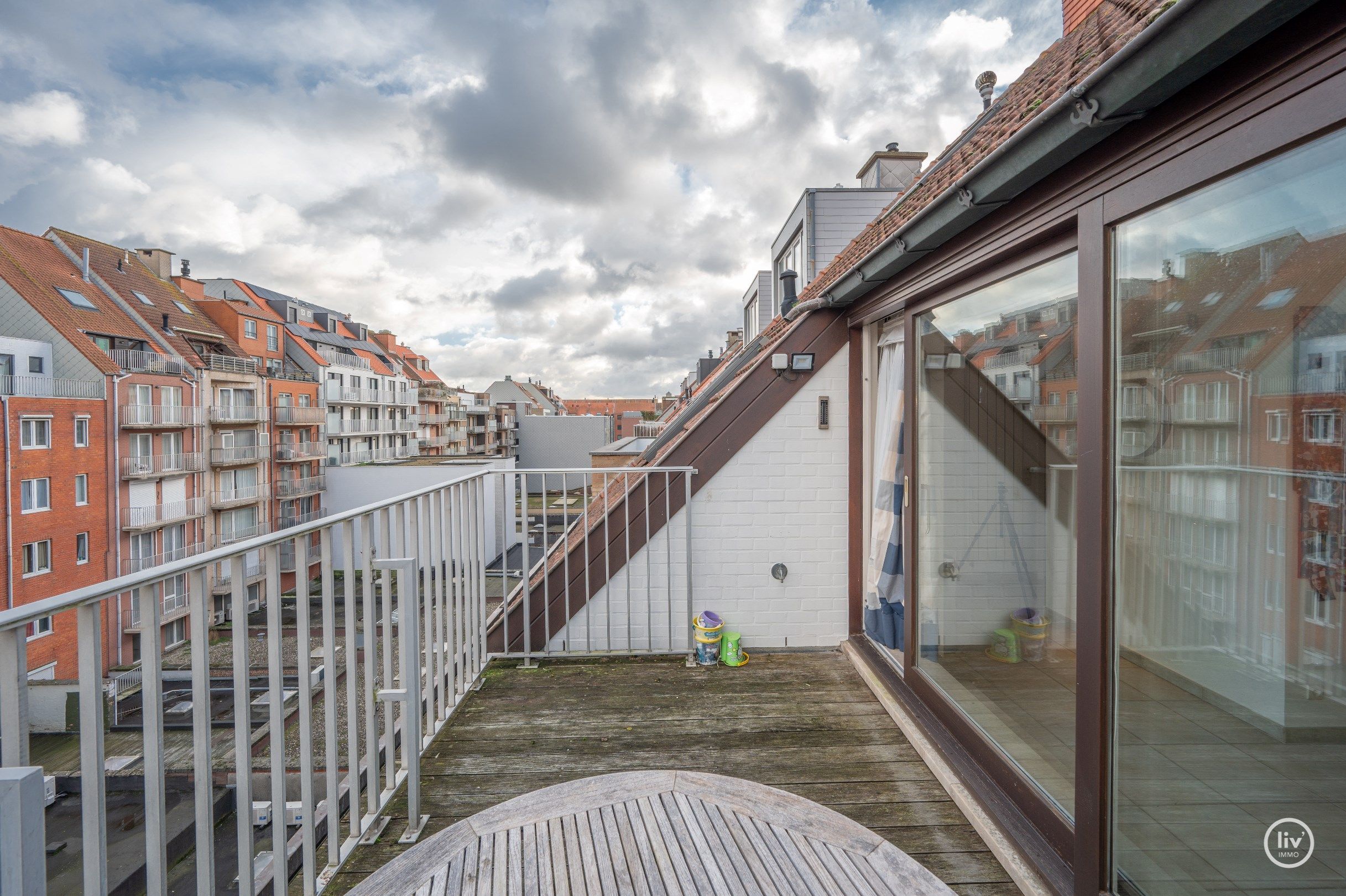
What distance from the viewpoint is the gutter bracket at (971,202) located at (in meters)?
1.96

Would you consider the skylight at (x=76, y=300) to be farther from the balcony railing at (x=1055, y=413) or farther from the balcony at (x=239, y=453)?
the balcony railing at (x=1055, y=413)

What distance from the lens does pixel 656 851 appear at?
71.4 inches

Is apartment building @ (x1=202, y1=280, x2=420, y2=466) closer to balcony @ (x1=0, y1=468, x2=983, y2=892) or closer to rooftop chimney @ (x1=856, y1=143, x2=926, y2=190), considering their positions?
rooftop chimney @ (x1=856, y1=143, x2=926, y2=190)

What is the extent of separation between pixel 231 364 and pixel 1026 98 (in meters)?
29.9

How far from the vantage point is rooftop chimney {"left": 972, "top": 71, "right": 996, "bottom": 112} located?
5367 mm

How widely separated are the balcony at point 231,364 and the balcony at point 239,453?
2695 mm

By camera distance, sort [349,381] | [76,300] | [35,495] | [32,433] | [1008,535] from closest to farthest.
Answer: [1008,535]
[32,433]
[35,495]
[76,300]
[349,381]

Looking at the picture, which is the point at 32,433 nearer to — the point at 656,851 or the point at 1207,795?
the point at 656,851

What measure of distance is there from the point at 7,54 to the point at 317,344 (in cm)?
2252

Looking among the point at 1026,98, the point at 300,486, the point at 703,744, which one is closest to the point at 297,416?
the point at 300,486

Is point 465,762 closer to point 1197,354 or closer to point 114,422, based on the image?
point 1197,354

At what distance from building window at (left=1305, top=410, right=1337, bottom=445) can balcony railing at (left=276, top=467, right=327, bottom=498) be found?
32.2 metres

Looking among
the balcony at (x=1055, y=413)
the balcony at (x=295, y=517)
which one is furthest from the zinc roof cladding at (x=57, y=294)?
the balcony at (x=1055, y=413)

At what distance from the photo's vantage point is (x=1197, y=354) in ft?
4.32
